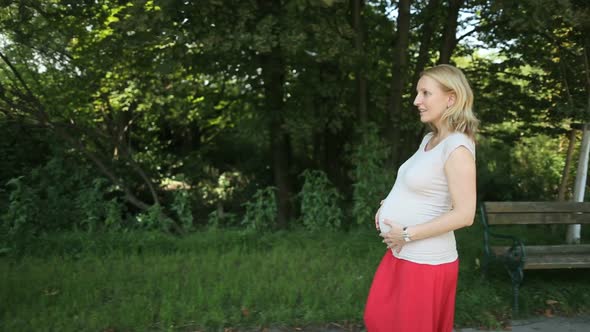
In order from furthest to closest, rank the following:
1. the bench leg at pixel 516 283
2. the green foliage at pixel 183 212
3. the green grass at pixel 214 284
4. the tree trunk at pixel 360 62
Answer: the tree trunk at pixel 360 62 → the green foliage at pixel 183 212 → the bench leg at pixel 516 283 → the green grass at pixel 214 284

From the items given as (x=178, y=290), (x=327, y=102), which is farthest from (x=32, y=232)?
(x=327, y=102)

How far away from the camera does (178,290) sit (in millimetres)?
4918

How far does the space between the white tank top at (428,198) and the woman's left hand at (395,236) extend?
0.10ft

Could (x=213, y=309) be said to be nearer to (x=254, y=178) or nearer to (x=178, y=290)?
(x=178, y=290)

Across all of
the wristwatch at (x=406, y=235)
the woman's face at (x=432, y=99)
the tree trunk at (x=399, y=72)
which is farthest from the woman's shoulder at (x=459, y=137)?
the tree trunk at (x=399, y=72)

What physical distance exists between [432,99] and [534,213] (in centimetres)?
393

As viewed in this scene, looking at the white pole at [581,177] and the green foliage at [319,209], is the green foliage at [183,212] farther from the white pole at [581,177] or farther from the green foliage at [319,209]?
the white pole at [581,177]

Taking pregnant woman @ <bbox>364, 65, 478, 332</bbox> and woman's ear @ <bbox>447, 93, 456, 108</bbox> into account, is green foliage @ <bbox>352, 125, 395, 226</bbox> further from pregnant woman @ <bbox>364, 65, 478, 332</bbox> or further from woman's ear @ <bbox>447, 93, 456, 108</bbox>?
woman's ear @ <bbox>447, 93, 456, 108</bbox>

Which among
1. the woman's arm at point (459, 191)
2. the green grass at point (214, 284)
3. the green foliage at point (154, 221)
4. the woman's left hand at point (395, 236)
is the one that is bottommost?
the green grass at point (214, 284)

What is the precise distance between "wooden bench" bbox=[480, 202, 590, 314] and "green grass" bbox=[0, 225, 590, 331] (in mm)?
307

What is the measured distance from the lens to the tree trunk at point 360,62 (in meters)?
8.16

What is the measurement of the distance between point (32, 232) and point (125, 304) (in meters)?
2.93

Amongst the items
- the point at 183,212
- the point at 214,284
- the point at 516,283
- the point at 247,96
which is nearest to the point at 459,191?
the point at 516,283

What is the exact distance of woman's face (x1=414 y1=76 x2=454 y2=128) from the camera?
235 centimetres
